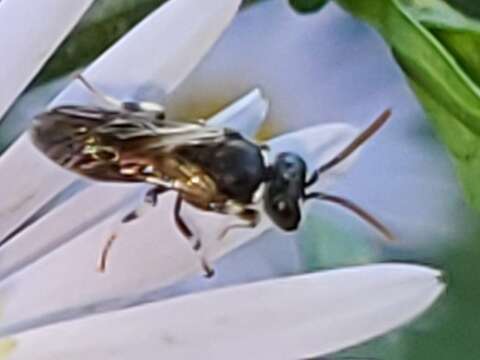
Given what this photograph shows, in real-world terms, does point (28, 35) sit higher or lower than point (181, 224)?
higher

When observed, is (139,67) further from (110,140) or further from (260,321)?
(260,321)

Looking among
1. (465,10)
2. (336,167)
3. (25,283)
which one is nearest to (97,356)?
(25,283)

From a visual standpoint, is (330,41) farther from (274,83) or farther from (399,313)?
(399,313)

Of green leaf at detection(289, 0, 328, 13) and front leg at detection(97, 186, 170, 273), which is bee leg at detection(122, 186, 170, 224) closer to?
front leg at detection(97, 186, 170, 273)

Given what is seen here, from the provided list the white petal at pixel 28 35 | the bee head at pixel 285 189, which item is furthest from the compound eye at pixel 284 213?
the white petal at pixel 28 35

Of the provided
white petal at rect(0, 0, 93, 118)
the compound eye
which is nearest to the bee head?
the compound eye

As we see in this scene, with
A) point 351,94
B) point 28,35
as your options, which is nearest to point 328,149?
point 351,94
